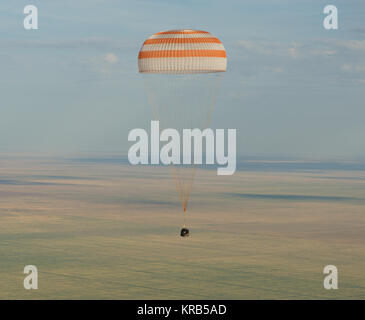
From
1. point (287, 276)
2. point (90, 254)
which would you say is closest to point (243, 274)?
point (287, 276)

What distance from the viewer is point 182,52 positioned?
46344 millimetres

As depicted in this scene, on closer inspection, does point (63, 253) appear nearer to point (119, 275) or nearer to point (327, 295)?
point (119, 275)

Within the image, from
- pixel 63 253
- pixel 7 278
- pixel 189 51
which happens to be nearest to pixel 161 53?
pixel 189 51

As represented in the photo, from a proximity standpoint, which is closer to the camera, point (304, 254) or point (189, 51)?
point (189, 51)

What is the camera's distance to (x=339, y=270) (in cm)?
5469

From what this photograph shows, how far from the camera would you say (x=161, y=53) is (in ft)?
153

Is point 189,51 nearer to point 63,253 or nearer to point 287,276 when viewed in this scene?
point 287,276

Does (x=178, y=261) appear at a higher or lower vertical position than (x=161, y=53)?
lower

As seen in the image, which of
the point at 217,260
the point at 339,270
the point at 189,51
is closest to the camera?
the point at 189,51

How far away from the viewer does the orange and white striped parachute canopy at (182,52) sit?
46.4 metres

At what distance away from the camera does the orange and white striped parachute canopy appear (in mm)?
46406

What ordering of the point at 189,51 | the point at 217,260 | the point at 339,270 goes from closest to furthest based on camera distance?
1. the point at 189,51
2. the point at 339,270
3. the point at 217,260

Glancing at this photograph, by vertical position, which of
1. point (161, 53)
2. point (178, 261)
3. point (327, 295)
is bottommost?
point (327, 295)

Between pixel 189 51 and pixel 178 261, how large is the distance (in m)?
17.4
